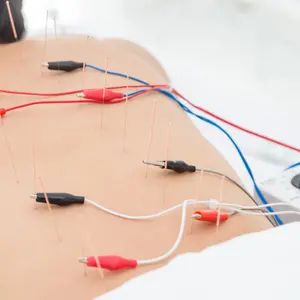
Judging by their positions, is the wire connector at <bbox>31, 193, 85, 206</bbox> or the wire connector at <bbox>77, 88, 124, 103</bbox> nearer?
the wire connector at <bbox>31, 193, 85, 206</bbox>

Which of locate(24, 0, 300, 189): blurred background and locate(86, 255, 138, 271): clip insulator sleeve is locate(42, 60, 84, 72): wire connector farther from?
locate(86, 255, 138, 271): clip insulator sleeve

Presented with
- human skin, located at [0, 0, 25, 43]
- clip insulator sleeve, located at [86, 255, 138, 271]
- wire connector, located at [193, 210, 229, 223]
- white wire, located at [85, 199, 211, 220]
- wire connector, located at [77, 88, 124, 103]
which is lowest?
clip insulator sleeve, located at [86, 255, 138, 271]

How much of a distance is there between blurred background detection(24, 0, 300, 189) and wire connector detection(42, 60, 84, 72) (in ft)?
1.40

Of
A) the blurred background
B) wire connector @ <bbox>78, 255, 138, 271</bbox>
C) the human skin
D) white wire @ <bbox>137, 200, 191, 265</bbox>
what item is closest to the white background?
the blurred background

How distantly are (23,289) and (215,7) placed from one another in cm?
164

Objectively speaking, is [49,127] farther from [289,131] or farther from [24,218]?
[289,131]

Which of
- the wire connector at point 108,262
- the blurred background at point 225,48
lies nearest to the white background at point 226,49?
the blurred background at point 225,48

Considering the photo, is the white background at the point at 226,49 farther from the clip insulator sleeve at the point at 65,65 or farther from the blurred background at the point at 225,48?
the clip insulator sleeve at the point at 65,65

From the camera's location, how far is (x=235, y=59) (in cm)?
178

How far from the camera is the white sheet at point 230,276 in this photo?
1.52ft

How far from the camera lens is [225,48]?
183 centimetres

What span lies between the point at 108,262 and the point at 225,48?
1369mm

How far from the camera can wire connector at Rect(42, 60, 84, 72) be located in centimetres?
106

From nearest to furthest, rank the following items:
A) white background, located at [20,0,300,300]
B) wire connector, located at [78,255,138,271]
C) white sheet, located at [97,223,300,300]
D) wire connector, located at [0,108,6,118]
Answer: white sheet, located at [97,223,300,300], wire connector, located at [78,255,138,271], wire connector, located at [0,108,6,118], white background, located at [20,0,300,300]
